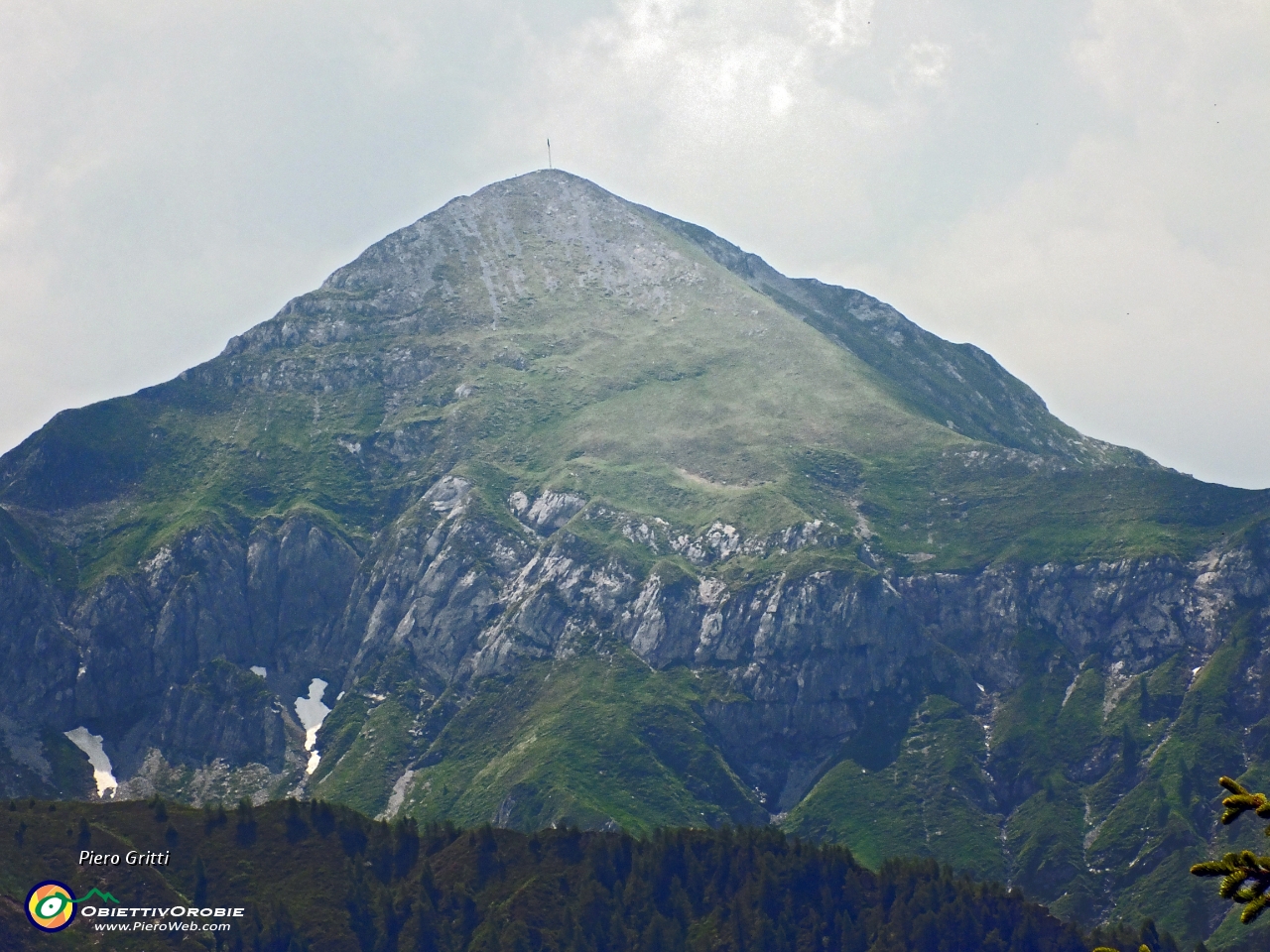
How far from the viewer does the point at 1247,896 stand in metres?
36.5

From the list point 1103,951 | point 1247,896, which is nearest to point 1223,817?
point 1247,896

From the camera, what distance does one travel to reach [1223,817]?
38.7 m

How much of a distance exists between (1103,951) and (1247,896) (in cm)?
706

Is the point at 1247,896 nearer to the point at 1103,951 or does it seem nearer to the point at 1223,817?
the point at 1223,817

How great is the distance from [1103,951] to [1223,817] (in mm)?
6441

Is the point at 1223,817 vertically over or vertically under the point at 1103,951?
over

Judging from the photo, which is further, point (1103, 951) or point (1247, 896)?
point (1103, 951)

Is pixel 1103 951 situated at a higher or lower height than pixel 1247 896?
lower

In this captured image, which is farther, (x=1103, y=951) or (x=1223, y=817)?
(x=1103, y=951)

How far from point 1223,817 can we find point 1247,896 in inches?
102

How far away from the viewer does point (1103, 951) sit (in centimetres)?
4256
